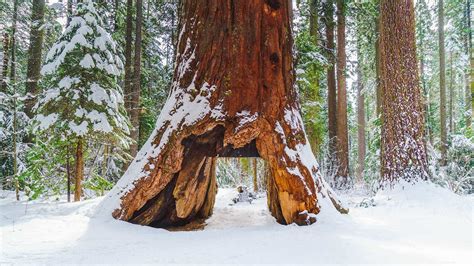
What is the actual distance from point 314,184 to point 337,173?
6.83 metres

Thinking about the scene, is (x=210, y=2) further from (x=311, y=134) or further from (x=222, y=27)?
(x=311, y=134)

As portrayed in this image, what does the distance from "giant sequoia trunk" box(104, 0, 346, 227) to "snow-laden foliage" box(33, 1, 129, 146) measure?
2265mm

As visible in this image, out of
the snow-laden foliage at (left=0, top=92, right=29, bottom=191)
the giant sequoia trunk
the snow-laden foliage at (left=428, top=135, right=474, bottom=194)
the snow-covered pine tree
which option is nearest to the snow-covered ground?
the giant sequoia trunk

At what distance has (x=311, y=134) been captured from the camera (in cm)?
1077

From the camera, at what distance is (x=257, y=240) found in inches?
120

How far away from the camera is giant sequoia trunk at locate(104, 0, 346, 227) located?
13.5 feet

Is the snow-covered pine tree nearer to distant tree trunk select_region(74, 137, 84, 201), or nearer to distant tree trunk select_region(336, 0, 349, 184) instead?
distant tree trunk select_region(74, 137, 84, 201)

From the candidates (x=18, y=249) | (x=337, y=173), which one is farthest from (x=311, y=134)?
(x=18, y=249)

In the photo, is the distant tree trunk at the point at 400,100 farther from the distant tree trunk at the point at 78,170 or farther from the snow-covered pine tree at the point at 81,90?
the distant tree trunk at the point at 78,170

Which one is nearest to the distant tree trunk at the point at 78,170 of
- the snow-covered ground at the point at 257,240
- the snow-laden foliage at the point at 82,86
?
the snow-laden foliage at the point at 82,86

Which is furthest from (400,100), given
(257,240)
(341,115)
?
(341,115)

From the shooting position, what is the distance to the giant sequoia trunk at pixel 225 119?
4.12 meters

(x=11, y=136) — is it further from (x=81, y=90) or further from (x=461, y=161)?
(x=461, y=161)

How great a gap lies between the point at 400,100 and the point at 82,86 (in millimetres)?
6206
